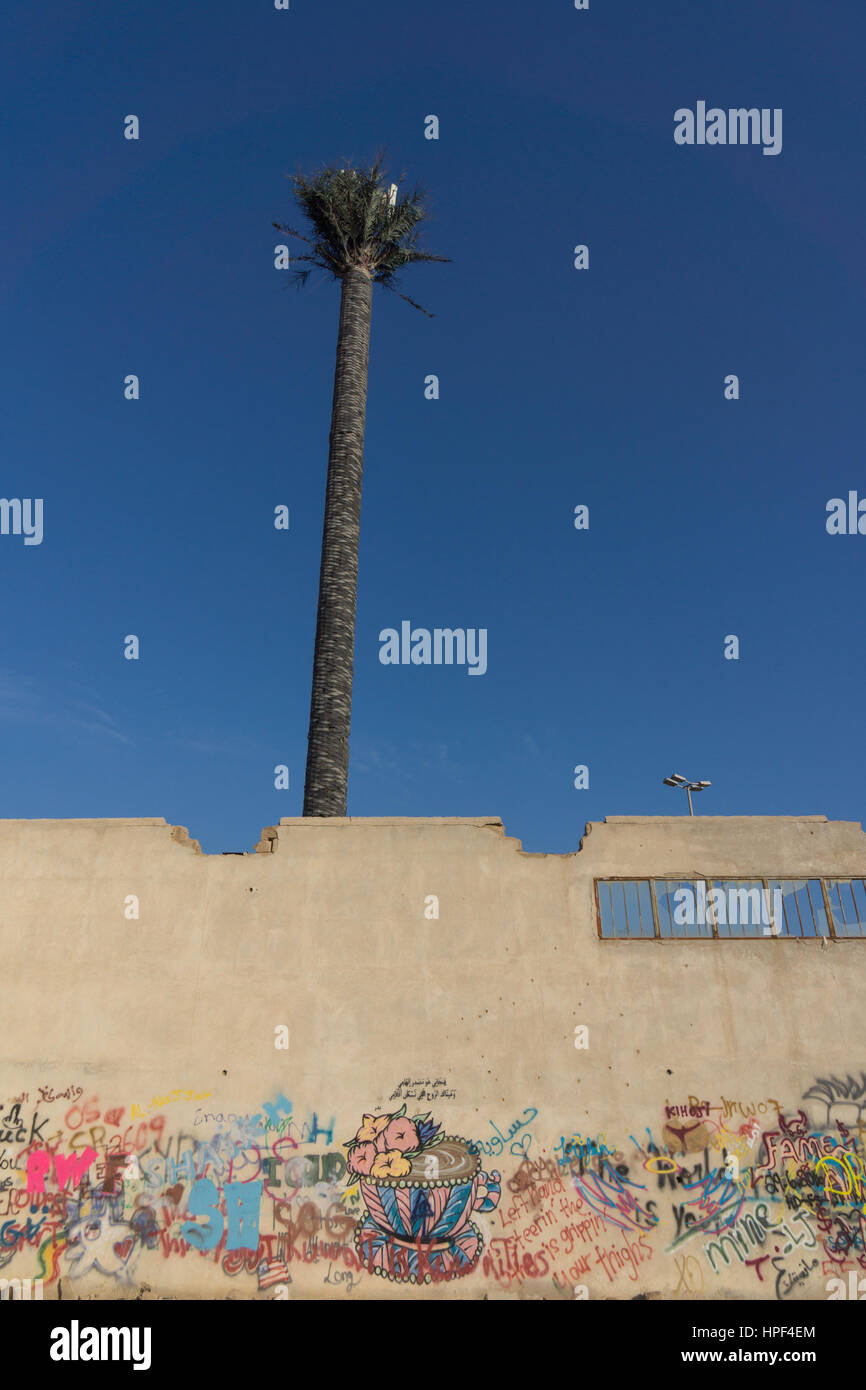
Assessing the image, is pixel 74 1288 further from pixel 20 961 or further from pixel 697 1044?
pixel 697 1044

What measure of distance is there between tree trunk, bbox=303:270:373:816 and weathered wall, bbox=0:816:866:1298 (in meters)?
2.08

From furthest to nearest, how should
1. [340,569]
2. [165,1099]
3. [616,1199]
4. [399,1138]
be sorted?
[340,569] → [165,1099] → [399,1138] → [616,1199]

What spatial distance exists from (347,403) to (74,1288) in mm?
14840

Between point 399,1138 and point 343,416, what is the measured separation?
1284 centimetres

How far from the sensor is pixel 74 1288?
31.2ft

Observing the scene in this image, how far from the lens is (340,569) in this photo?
14961mm

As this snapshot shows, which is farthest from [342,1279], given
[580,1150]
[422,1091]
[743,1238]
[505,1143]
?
[743,1238]

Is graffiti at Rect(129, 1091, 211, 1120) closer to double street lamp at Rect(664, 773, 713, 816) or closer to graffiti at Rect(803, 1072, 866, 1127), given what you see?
graffiti at Rect(803, 1072, 866, 1127)

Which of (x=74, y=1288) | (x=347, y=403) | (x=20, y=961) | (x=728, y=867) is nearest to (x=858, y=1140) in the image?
(x=728, y=867)

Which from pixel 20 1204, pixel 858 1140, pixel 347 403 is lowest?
pixel 20 1204

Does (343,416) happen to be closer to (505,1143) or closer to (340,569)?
(340,569)

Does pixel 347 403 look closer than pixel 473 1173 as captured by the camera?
No

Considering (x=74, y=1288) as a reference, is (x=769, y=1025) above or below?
above

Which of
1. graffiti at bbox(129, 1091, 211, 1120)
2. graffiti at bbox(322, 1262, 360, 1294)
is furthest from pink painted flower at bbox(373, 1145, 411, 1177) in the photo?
graffiti at bbox(129, 1091, 211, 1120)
